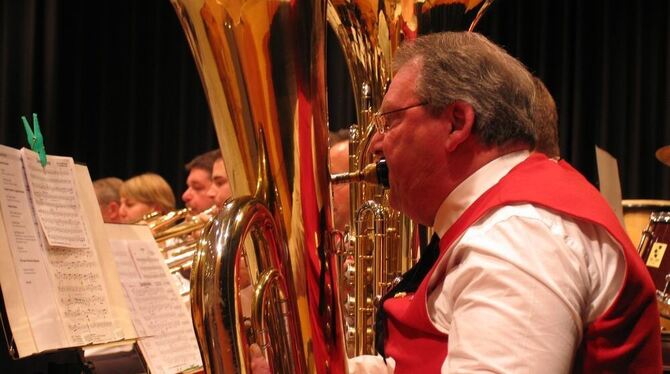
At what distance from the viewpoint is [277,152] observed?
142cm

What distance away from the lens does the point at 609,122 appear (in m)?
5.22

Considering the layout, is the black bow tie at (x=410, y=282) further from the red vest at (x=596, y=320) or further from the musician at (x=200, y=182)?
the musician at (x=200, y=182)

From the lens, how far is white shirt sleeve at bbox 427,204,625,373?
3.54ft

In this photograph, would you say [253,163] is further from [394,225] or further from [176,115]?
[176,115]

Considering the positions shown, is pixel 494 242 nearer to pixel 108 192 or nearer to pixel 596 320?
pixel 596 320

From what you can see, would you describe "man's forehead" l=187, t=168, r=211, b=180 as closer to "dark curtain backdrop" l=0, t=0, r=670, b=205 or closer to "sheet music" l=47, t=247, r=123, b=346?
"dark curtain backdrop" l=0, t=0, r=670, b=205

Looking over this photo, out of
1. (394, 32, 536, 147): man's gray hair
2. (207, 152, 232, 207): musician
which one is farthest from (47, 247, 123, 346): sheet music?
(207, 152, 232, 207): musician

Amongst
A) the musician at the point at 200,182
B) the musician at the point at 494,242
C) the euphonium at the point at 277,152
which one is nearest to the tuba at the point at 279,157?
the euphonium at the point at 277,152

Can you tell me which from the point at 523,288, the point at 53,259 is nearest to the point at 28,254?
the point at 53,259

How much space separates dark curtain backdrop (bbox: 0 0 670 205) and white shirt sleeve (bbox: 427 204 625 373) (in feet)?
12.7

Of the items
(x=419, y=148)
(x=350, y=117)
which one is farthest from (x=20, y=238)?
(x=350, y=117)

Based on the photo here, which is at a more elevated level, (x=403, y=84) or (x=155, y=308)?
(x=403, y=84)

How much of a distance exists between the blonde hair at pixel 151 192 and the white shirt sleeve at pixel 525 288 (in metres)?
3.73

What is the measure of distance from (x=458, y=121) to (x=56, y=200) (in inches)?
28.3
